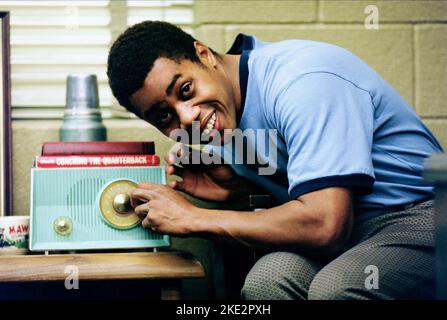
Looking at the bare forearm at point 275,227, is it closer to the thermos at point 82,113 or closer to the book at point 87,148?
the book at point 87,148

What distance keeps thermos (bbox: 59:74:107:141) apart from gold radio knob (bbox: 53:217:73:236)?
281 millimetres

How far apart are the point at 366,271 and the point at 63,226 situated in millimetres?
694

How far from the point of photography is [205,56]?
5.22ft

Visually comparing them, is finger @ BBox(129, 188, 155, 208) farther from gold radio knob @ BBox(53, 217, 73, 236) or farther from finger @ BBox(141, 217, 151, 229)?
gold radio knob @ BBox(53, 217, 73, 236)

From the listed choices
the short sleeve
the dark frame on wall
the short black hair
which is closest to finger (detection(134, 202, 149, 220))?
the short black hair

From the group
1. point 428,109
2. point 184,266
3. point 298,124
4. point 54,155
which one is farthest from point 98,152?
point 428,109

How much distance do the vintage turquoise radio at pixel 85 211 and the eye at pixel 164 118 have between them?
125mm

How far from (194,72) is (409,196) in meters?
→ 0.54

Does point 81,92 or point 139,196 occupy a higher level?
point 81,92

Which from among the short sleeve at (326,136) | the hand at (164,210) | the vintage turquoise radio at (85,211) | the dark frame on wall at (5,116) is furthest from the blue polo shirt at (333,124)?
the dark frame on wall at (5,116)

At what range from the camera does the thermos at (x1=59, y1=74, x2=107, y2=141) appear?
1.75 m

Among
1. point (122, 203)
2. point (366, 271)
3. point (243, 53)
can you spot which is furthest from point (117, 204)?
point (366, 271)

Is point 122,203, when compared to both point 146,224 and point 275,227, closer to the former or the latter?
point 146,224

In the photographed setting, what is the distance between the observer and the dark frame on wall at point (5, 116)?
1.88 metres
